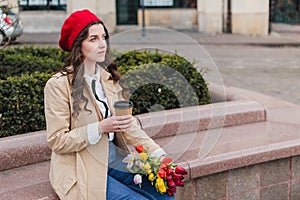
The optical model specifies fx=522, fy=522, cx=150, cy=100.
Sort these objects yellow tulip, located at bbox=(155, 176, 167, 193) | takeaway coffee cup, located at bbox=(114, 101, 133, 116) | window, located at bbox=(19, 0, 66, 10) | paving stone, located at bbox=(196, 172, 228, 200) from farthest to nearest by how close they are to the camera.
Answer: window, located at bbox=(19, 0, 66, 10) → paving stone, located at bbox=(196, 172, 228, 200) → yellow tulip, located at bbox=(155, 176, 167, 193) → takeaway coffee cup, located at bbox=(114, 101, 133, 116)

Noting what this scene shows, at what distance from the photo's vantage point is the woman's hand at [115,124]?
2902 mm

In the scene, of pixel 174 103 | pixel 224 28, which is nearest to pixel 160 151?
pixel 174 103

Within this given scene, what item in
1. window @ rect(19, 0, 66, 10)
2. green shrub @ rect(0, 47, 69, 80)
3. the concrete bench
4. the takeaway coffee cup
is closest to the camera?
the takeaway coffee cup

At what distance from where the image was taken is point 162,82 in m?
4.21

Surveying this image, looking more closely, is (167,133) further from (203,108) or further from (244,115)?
(244,115)

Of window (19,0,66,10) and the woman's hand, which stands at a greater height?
window (19,0,66,10)

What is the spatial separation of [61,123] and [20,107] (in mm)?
1605

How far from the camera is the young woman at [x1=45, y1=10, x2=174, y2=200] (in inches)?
117

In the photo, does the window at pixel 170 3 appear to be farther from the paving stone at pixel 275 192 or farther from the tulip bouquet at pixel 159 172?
the tulip bouquet at pixel 159 172

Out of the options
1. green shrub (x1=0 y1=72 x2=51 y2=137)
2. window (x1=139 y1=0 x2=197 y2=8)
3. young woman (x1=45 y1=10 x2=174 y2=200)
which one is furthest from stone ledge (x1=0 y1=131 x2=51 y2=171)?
window (x1=139 y1=0 x2=197 y2=8)

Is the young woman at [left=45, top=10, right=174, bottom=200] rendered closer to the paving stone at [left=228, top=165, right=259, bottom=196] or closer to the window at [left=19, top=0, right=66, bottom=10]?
the paving stone at [left=228, top=165, right=259, bottom=196]

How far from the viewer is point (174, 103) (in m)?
5.14

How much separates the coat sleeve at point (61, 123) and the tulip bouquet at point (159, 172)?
338mm

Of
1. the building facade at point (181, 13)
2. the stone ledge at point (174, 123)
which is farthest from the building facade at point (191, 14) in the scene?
the stone ledge at point (174, 123)
